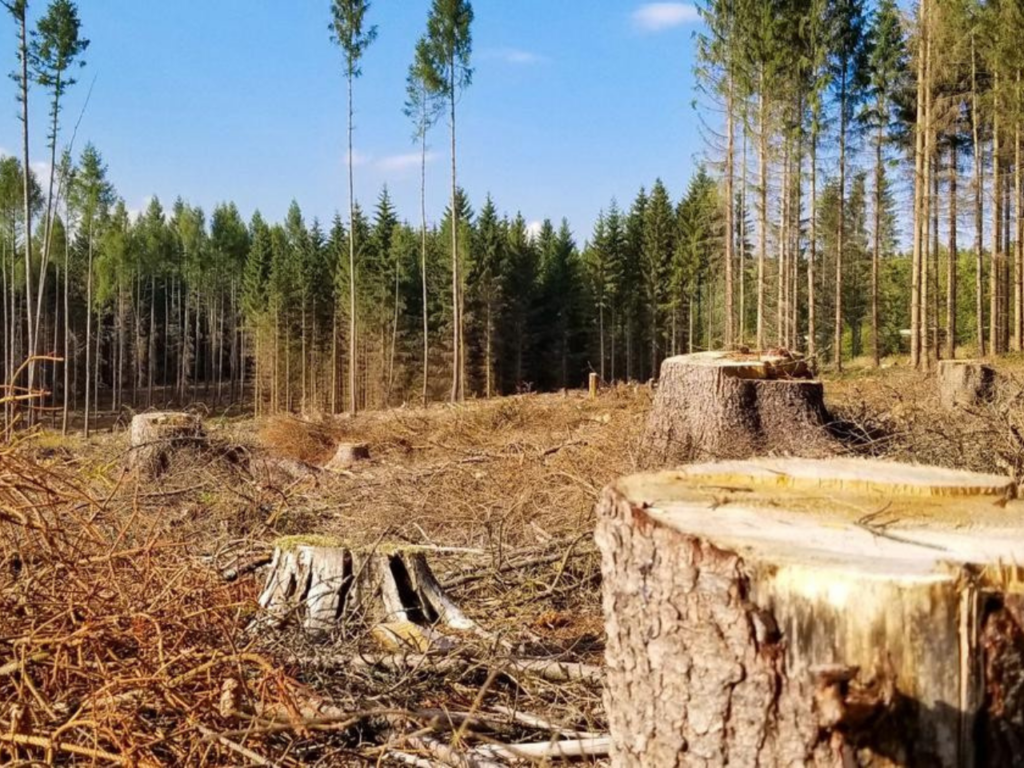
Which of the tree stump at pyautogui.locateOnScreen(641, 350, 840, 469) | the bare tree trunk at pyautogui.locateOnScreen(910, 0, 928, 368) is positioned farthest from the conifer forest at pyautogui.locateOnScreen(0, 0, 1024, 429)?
the tree stump at pyautogui.locateOnScreen(641, 350, 840, 469)

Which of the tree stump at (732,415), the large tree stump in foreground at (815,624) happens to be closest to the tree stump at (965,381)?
the tree stump at (732,415)

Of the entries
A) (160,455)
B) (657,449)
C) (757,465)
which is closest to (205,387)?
(160,455)

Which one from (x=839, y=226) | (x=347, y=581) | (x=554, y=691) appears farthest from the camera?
(x=839, y=226)

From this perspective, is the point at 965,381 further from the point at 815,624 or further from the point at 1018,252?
the point at 1018,252

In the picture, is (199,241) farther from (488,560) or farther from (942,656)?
(942,656)

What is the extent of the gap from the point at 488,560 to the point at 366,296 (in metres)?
44.5

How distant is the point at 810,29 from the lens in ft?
89.5

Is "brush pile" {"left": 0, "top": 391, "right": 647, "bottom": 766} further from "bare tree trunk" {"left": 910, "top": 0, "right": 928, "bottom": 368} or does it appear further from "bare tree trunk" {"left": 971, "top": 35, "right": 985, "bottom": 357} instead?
"bare tree trunk" {"left": 971, "top": 35, "right": 985, "bottom": 357}

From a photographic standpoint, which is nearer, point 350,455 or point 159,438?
point 159,438

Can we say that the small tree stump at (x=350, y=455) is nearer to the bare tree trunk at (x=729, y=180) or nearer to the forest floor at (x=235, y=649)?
the forest floor at (x=235, y=649)

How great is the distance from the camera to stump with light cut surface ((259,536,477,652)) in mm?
4027

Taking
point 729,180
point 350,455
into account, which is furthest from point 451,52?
point 350,455

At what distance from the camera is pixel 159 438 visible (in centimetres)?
985

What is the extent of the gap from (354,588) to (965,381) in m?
8.35
